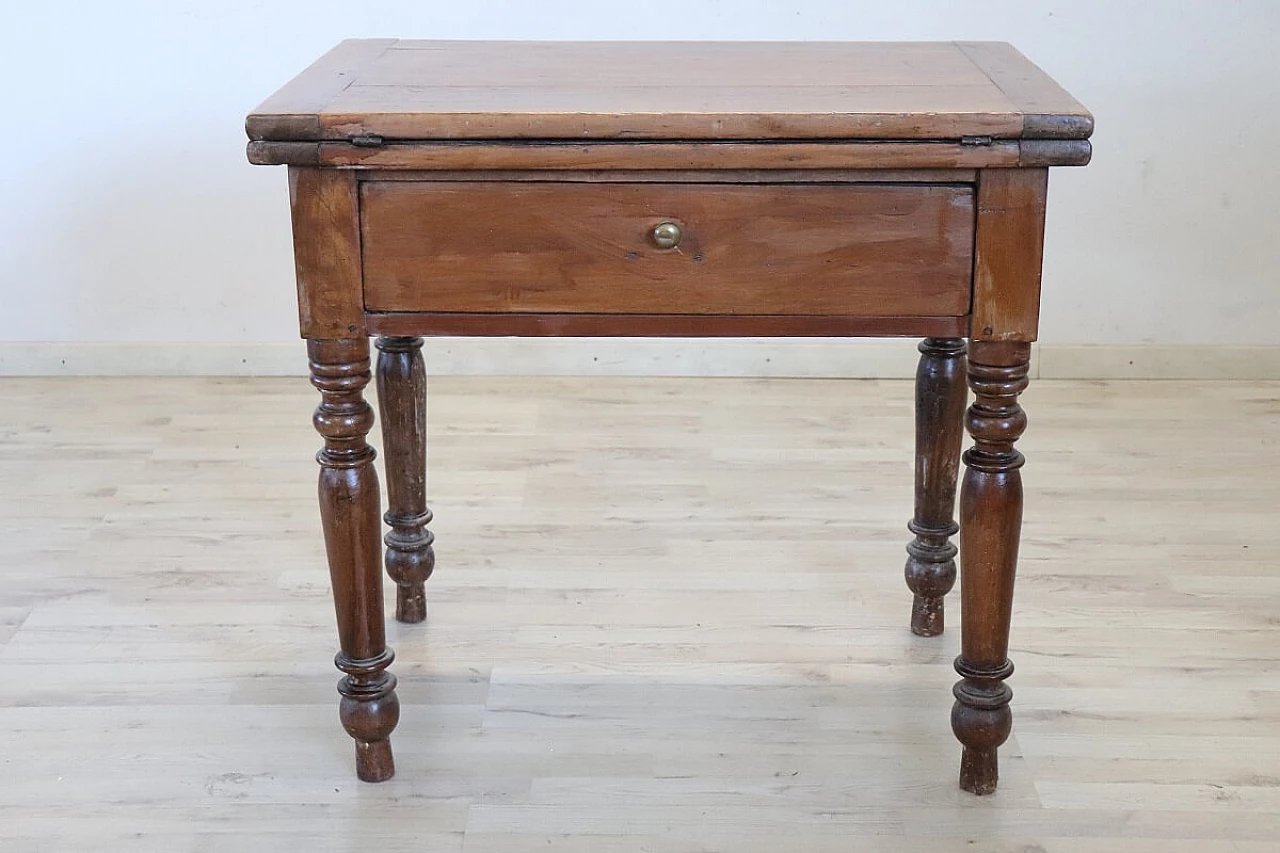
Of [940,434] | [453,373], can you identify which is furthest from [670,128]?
[453,373]

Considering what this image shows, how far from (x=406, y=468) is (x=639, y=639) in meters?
0.42

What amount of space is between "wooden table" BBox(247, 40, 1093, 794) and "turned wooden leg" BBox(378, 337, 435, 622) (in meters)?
0.33

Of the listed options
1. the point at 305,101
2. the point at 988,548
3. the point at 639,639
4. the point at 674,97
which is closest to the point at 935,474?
the point at 988,548

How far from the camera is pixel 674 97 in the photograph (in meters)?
1.60

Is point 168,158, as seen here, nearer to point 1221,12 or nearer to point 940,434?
point 940,434

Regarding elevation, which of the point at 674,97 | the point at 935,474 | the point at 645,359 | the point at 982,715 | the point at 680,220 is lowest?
the point at 645,359

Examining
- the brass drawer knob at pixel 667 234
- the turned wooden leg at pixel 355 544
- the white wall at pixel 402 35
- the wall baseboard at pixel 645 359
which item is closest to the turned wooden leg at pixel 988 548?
the brass drawer knob at pixel 667 234

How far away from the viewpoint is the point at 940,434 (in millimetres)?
2004

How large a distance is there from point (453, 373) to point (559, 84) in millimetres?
1650

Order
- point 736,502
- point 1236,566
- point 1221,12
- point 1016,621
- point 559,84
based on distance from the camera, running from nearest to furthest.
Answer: point 559,84 → point 1016,621 → point 1236,566 → point 736,502 → point 1221,12

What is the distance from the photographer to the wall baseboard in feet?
10.6

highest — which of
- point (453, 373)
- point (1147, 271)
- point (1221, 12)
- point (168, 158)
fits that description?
point (1221, 12)

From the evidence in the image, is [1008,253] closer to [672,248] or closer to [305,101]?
[672,248]

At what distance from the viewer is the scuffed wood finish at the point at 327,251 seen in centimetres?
155
